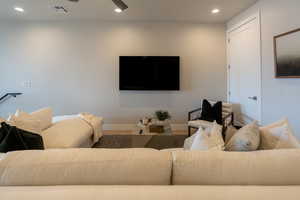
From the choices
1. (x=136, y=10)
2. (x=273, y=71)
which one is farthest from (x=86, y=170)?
(x=136, y=10)

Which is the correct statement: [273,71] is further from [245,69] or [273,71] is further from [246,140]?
[246,140]

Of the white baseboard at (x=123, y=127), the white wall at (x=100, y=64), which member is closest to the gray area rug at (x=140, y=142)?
the white baseboard at (x=123, y=127)

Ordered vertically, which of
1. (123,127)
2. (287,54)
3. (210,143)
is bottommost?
(123,127)

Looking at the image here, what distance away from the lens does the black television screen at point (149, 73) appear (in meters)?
4.84

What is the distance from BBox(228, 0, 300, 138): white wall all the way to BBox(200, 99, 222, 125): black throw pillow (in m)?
0.88

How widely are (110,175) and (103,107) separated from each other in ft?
13.4

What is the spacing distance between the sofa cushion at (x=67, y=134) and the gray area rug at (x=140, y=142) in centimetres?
70

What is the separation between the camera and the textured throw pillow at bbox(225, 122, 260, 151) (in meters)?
1.39

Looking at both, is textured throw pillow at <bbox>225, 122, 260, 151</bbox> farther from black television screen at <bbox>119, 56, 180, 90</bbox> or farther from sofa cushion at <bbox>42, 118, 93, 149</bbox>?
black television screen at <bbox>119, 56, 180, 90</bbox>

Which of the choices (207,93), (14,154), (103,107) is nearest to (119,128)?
(103,107)

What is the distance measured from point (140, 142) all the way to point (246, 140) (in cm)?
275

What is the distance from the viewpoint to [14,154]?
1.15m
